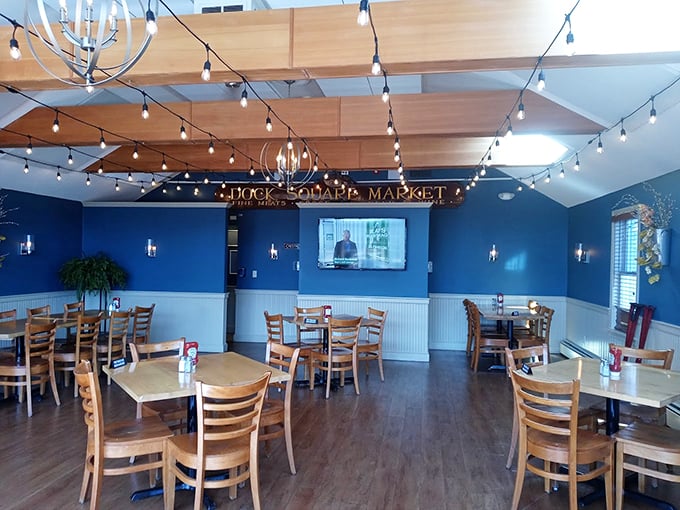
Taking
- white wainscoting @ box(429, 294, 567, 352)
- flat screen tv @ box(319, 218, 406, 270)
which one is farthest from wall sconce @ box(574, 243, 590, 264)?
flat screen tv @ box(319, 218, 406, 270)

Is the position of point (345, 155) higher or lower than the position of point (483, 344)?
higher

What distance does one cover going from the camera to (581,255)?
8.07 meters

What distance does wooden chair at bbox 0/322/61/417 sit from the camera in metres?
5.14

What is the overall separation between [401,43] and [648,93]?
2.32 m

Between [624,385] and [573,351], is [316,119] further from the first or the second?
[573,351]

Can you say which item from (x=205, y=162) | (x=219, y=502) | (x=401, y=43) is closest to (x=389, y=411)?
(x=219, y=502)

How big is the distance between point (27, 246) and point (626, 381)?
324 inches

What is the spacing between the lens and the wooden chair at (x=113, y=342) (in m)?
6.34

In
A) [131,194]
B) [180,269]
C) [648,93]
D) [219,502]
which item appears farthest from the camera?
[131,194]

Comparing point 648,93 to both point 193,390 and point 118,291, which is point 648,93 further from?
point 118,291

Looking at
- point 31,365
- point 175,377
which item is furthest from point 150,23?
point 31,365

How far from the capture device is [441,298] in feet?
30.6

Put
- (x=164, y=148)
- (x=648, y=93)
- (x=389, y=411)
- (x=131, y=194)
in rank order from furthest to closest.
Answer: (x=131, y=194), (x=164, y=148), (x=389, y=411), (x=648, y=93)

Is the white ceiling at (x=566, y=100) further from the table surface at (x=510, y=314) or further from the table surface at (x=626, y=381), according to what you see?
the table surface at (x=626, y=381)
